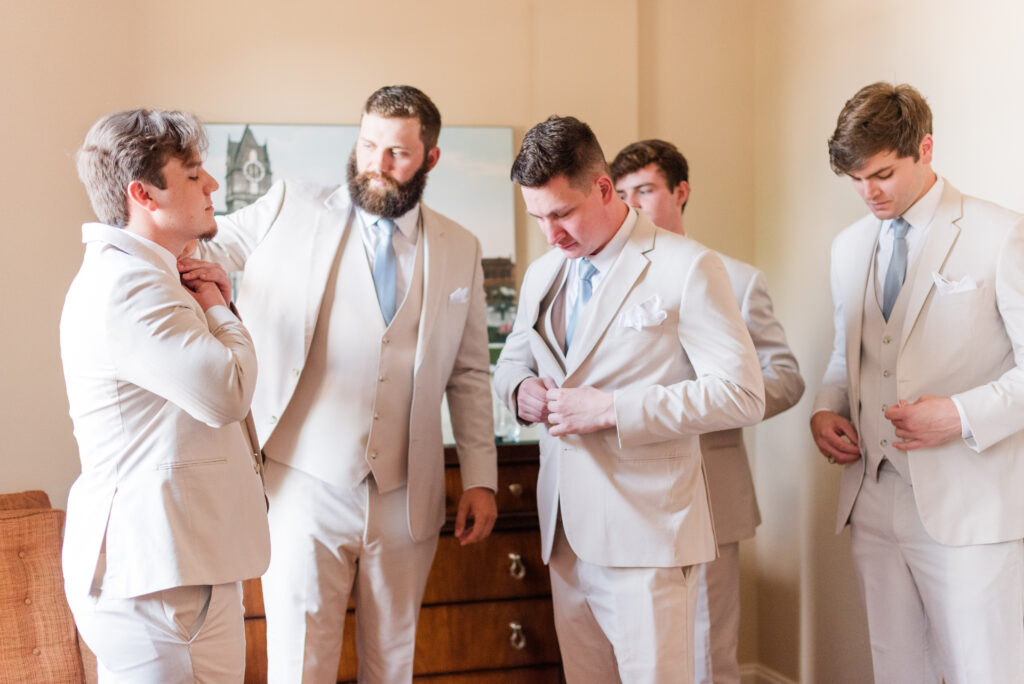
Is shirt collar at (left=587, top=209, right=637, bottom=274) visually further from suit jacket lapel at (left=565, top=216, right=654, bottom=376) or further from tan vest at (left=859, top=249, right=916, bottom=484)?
tan vest at (left=859, top=249, right=916, bottom=484)

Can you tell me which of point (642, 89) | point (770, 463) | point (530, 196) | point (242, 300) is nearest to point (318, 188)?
point (242, 300)

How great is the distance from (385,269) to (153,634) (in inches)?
42.1

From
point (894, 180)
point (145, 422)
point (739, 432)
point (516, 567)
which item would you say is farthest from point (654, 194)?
point (145, 422)

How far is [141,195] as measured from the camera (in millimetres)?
1778

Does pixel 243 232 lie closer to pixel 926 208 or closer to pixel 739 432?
pixel 739 432

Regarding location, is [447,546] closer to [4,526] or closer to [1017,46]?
[4,526]

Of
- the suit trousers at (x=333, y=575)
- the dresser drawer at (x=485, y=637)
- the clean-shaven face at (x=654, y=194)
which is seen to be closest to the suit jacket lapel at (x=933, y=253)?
the clean-shaven face at (x=654, y=194)

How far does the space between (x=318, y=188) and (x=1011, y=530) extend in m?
1.94

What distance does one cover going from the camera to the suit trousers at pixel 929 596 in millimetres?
2119

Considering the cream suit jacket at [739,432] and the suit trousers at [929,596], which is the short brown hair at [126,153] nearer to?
the cream suit jacket at [739,432]

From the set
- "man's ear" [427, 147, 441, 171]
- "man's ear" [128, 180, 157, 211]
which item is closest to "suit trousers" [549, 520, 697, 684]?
"man's ear" [427, 147, 441, 171]

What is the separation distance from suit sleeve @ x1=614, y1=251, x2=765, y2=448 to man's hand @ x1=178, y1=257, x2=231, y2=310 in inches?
35.6

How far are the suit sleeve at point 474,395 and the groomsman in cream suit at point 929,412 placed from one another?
941 millimetres

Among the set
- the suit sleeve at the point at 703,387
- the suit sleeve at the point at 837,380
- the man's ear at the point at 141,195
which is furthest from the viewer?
the suit sleeve at the point at 837,380
